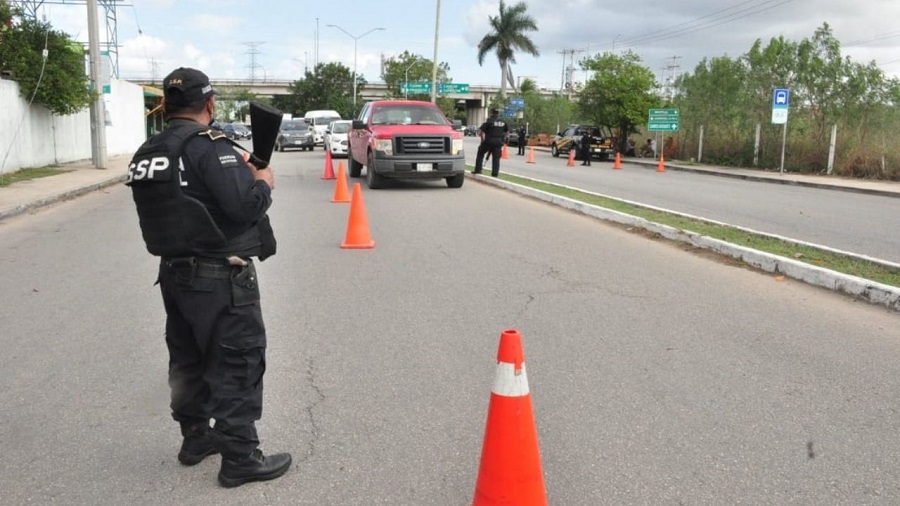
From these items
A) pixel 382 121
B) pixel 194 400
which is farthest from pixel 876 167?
pixel 194 400

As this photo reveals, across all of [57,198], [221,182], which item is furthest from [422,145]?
[221,182]

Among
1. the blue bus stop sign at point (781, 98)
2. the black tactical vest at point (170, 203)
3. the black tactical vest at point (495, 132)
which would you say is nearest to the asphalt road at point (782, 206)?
the black tactical vest at point (495, 132)

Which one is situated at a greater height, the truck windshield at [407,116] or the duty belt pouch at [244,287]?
the truck windshield at [407,116]

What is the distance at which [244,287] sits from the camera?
10.5ft

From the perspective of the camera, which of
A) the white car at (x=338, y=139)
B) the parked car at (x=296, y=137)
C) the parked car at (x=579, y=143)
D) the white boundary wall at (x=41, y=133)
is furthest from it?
the parked car at (x=296, y=137)

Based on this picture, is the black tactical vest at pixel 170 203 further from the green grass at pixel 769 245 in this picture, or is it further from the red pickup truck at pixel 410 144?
the red pickup truck at pixel 410 144

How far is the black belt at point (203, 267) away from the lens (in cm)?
313

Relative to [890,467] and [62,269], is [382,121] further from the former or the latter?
[890,467]

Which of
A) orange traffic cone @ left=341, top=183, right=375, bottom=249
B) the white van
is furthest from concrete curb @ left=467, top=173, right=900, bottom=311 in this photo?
the white van

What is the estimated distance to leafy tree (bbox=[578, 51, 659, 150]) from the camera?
122ft

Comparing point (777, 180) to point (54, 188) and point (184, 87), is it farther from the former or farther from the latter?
point (184, 87)

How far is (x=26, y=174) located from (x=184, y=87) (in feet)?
57.5

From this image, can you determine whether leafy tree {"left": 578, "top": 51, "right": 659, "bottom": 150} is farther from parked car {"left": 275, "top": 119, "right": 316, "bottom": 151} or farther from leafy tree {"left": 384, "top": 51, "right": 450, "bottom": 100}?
leafy tree {"left": 384, "top": 51, "right": 450, "bottom": 100}

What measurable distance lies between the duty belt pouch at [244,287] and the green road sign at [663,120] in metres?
31.8
